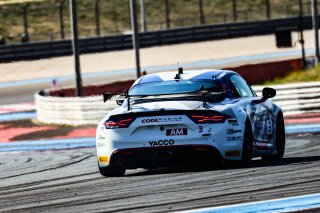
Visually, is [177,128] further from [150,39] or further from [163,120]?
[150,39]

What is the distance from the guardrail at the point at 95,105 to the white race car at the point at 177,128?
1271 cm

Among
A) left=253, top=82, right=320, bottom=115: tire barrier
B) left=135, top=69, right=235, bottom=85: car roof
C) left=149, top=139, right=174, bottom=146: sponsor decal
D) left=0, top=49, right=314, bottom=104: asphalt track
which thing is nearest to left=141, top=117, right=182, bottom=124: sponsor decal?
left=149, top=139, right=174, bottom=146: sponsor decal

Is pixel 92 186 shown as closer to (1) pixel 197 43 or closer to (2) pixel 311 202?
(2) pixel 311 202

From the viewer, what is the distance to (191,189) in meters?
11.7

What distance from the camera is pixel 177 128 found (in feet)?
43.8

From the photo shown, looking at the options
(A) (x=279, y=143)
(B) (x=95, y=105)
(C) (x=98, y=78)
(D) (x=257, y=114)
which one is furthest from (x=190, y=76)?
(C) (x=98, y=78)

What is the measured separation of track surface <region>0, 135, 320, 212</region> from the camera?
10.7 meters

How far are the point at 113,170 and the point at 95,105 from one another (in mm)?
14600

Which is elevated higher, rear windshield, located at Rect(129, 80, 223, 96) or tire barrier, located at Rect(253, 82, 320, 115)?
rear windshield, located at Rect(129, 80, 223, 96)

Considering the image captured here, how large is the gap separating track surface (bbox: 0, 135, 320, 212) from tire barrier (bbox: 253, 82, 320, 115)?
34.7 feet

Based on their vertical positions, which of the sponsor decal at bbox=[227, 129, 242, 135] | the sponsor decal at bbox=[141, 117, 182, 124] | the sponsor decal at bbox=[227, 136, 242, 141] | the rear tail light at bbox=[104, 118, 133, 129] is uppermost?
the sponsor decal at bbox=[141, 117, 182, 124]

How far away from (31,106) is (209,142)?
2611cm

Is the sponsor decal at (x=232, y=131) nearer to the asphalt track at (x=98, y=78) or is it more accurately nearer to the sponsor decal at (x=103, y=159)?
the sponsor decal at (x=103, y=159)

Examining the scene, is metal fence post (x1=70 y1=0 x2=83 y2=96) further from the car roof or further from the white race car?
the white race car
